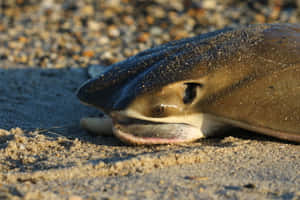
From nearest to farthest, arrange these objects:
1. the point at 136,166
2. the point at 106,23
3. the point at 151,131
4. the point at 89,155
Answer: the point at 136,166 → the point at 89,155 → the point at 151,131 → the point at 106,23

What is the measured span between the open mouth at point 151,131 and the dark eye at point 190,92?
0.59 ft

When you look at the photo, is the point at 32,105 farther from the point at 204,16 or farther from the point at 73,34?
the point at 204,16

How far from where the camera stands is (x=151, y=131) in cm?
276

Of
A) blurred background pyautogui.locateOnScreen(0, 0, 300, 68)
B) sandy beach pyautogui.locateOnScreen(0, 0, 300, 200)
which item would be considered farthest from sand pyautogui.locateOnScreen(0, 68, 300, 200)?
blurred background pyautogui.locateOnScreen(0, 0, 300, 68)

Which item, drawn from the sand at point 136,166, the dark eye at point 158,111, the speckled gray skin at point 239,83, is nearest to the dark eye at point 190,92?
the speckled gray skin at point 239,83

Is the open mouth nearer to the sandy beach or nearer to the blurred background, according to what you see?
the sandy beach

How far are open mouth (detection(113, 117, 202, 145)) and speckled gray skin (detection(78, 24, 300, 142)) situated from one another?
0.37 feet

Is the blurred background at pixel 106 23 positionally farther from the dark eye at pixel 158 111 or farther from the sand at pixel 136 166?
the dark eye at pixel 158 111

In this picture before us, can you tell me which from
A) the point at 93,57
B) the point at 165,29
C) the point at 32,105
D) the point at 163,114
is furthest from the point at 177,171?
the point at 165,29

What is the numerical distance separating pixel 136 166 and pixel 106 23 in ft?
16.6

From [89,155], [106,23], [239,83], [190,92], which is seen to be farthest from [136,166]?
[106,23]

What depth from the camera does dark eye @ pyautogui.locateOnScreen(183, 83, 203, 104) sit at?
2676mm

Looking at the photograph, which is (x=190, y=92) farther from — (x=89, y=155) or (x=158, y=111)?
(x=89, y=155)

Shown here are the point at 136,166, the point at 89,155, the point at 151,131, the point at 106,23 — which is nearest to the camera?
the point at 136,166
